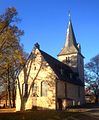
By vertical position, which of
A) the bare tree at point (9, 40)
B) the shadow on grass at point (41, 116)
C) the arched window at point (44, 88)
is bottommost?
the shadow on grass at point (41, 116)

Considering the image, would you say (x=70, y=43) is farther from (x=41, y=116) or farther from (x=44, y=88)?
(x=41, y=116)

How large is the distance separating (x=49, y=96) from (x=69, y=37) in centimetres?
2354

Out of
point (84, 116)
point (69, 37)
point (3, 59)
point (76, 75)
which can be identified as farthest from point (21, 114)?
point (69, 37)

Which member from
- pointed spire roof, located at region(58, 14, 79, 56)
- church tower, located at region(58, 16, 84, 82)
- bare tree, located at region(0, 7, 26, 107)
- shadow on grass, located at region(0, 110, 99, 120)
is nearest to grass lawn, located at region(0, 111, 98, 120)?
shadow on grass, located at region(0, 110, 99, 120)

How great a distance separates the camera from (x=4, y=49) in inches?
1587

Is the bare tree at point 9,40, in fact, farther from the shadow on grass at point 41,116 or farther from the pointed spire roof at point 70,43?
the pointed spire roof at point 70,43

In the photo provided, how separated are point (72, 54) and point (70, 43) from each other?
129 inches

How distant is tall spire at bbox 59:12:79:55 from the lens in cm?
6462

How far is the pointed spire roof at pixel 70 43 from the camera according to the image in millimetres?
64625

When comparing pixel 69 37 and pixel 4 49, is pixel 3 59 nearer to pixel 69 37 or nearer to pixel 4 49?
pixel 4 49

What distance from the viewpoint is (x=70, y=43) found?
65.8 meters

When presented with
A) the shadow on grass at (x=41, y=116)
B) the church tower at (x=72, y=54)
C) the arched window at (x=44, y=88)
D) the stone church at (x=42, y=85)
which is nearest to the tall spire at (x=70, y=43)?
the church tower at (x=72, y=54)

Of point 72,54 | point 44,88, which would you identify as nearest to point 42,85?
point 44,88

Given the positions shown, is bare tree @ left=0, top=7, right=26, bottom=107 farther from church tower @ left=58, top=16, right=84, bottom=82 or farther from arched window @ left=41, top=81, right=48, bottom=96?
church tower @ left=58, top=16, right=84, bottom=82
